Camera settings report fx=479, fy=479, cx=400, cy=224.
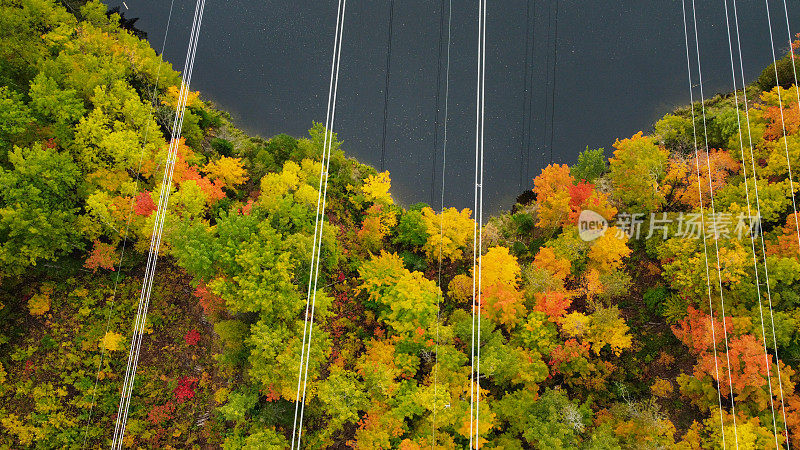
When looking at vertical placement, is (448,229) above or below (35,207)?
above

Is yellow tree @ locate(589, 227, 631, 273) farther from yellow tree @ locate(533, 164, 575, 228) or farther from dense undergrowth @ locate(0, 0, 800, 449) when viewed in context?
yellow tree @ locate(533, 164, 575, 228)

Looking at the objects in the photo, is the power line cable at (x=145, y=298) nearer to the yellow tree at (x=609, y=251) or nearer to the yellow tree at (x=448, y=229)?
the yellow tree at (x=448, y=229)

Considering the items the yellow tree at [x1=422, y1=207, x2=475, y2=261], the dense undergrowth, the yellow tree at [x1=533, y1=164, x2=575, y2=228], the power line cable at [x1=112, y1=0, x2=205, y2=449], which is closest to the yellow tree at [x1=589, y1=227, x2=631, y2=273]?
the dense undergrowth

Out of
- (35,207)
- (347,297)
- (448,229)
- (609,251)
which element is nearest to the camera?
(35,207)

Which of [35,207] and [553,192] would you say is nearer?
[35,207]

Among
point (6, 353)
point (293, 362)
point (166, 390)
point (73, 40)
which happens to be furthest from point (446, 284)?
point (73, 40)

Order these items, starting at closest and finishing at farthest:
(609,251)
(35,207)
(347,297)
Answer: (35,207) → (609,251) → (347,297)

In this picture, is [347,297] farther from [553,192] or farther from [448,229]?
[553,192]

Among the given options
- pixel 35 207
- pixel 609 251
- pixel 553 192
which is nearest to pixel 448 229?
pixel 553 192
